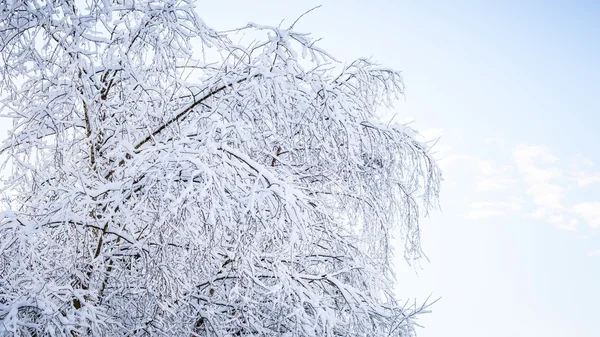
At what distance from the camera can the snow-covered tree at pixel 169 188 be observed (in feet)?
8.73

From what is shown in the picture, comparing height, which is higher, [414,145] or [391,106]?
[391,106]

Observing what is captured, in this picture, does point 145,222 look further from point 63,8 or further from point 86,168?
point 63,8

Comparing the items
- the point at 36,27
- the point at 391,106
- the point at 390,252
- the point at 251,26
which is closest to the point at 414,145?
the point at 391,106

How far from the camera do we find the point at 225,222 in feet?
8.23

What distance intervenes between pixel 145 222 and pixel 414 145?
2272 mm

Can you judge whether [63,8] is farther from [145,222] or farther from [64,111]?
[145,222]

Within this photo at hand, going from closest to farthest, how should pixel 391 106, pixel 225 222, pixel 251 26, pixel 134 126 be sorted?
1. pixel 225 222
2. pixel 251 26
3. pixel 134 126
4. pixel 391 106

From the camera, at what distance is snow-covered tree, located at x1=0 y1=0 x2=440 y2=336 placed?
266 centimetres

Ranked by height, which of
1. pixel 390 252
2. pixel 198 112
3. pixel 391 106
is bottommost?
pixel 198 112

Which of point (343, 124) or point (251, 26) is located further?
point (251, 26)

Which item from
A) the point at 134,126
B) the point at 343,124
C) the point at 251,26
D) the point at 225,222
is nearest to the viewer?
the point at 225,222

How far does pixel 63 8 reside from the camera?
3152 millimetres

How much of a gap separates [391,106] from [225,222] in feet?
8.58

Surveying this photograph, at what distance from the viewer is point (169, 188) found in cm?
242
